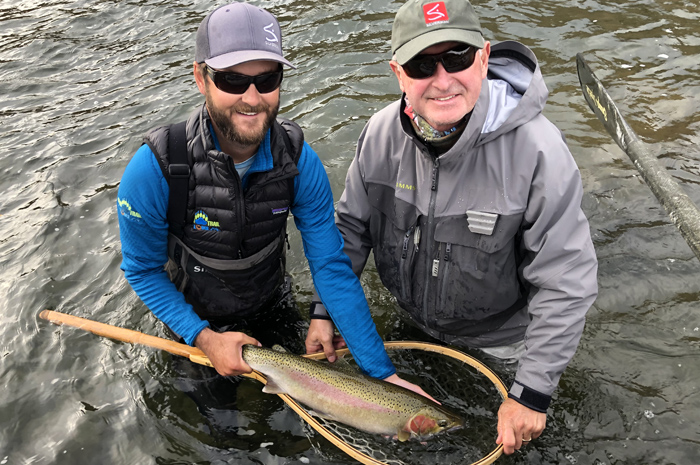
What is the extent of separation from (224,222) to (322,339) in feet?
3.64

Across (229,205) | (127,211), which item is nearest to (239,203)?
(229,205)

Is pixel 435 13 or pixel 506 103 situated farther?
pixel 506 103

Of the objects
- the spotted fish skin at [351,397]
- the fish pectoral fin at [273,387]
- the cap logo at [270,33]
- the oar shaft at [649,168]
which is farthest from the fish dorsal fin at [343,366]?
the oar shaft at [649,168]

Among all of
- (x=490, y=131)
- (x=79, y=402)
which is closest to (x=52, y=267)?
(x=79, y=402)

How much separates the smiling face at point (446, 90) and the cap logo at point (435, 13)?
13 centimetres

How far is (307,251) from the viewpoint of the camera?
3.86 meters

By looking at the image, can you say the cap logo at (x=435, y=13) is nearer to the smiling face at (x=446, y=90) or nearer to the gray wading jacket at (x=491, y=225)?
the smiling face at (x=446, y=90)

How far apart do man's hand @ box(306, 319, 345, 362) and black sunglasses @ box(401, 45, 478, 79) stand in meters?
1.87

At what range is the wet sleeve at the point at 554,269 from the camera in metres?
3.05

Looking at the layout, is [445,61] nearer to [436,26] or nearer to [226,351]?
[436,26]

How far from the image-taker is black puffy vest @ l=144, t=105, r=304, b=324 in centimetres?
A: 332

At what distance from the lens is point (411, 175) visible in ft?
11.7

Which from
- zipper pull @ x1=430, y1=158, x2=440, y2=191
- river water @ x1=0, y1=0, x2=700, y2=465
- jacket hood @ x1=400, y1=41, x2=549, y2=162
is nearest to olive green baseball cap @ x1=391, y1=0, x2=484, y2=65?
jacket hood @ x1=400, y1=41, x2=549, y2=162

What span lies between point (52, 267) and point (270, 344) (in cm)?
291
